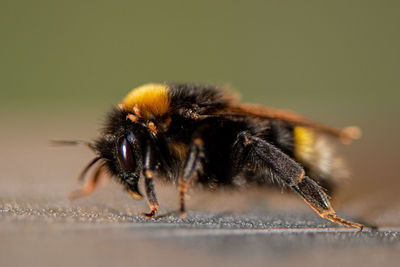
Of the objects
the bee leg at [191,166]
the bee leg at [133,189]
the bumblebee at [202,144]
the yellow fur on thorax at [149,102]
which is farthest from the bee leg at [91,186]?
the bee leg at [191,166]

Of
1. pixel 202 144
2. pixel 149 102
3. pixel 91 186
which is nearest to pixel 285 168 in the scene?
pixel 202 144

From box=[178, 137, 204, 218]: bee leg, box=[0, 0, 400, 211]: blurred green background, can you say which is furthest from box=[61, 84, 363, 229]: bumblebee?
box=[0, 0, 400, 211]: blurred green background

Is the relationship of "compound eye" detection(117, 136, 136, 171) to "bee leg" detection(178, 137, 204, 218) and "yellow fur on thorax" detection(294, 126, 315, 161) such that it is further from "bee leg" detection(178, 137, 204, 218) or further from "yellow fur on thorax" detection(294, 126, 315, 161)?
"yellow fur on thorax" detection(294, 126, 315, 161)

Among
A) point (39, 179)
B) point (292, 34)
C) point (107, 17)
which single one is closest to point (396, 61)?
point (292, 34)

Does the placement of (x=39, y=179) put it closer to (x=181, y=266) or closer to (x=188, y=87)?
(x=188, y=87)

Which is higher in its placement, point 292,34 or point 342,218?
point 292,34
